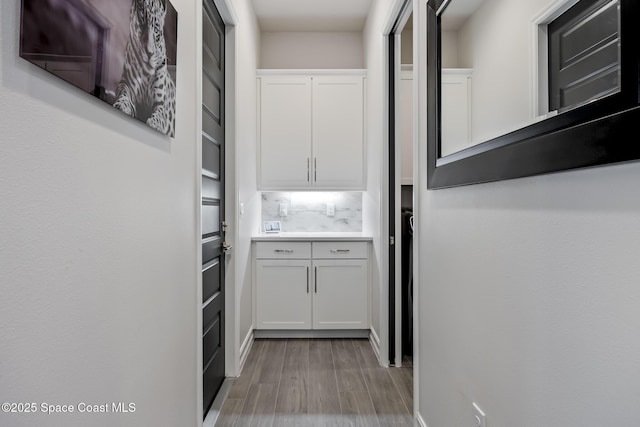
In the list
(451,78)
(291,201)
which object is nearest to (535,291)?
(451,78)

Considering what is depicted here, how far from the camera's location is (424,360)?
1.72 meters

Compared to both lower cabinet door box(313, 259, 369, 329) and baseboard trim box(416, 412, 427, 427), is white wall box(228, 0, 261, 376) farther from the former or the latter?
baseboard trim box(416, 412, 427, 427)

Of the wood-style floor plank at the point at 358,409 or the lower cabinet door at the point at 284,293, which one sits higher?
the lower cabinet door at the point at 284,293

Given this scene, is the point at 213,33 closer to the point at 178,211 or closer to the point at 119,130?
the point at 178,211

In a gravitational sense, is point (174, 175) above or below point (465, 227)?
above

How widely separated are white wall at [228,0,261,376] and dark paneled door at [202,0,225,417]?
143 millimetres

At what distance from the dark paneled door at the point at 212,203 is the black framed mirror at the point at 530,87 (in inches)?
46.6

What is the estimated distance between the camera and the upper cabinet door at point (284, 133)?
11.2 feet

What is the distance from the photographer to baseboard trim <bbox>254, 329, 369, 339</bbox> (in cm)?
321

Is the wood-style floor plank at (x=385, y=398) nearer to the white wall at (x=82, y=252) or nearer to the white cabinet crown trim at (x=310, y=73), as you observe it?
the white wall at (x=82, y=252)

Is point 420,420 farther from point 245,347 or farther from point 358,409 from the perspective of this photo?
point 245,347

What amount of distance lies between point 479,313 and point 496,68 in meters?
0.78

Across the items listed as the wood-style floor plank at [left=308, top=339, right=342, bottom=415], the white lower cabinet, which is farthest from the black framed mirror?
the white lower cabinet

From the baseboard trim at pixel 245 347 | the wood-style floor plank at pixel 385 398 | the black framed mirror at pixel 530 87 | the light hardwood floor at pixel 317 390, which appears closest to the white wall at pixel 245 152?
the baseboard trim at pixel 245 347
